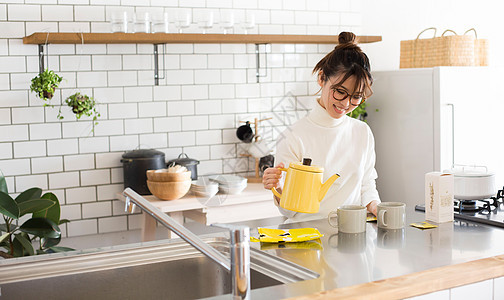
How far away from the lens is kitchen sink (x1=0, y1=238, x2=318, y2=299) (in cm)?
197

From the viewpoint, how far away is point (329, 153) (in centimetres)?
268

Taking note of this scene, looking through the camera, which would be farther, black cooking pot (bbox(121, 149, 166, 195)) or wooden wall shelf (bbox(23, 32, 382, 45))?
black cooking pot (bbox(121, 149, 166, 195))

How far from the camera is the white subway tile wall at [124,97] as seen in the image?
394cm

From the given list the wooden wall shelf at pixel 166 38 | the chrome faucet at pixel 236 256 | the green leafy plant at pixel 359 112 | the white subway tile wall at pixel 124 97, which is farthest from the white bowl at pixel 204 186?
the chrome faucet at pixel 236 256

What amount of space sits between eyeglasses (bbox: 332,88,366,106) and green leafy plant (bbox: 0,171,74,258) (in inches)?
69.1

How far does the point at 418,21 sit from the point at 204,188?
2.39 meters

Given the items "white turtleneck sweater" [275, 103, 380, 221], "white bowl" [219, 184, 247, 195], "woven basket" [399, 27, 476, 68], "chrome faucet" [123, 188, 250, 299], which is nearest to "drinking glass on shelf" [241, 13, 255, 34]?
"white bowl" [219, 184, 247, 195]

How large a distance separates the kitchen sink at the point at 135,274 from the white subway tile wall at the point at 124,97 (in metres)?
2.04

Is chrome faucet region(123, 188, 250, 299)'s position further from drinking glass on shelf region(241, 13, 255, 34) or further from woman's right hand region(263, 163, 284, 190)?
drinking glass on shelf region(241, 13, 255, 34)

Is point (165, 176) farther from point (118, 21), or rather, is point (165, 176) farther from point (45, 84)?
point (118, 21)

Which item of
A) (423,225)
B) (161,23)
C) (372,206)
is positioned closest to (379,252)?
(423,225)

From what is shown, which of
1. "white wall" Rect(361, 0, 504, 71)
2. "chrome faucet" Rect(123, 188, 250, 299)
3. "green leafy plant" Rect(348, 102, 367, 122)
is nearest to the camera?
"chrome faucet" Rect(123, 188, 250, 299)

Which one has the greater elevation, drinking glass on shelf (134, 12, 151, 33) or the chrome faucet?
drinking glass on shelf (134, 12, 151, 33)

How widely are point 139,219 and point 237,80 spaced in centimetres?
117
